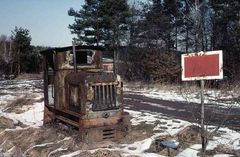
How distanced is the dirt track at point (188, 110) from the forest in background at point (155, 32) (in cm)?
584

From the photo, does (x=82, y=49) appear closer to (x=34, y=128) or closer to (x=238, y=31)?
(x=34, y=128)

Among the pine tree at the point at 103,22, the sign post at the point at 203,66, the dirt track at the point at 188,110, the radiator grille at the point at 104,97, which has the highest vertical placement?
the pine tree at the point at 103,22

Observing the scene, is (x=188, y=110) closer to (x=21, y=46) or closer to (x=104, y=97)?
(x=104, y=97)

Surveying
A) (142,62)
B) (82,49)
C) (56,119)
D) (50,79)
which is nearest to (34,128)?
(56,119)

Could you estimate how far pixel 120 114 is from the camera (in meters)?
10.7

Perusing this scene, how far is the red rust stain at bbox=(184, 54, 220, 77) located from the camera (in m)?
7.82

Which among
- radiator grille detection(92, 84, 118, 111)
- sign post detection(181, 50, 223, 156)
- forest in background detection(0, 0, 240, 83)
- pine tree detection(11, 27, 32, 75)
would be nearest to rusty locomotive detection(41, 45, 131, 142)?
radiator grille detection(92, 84, 118, 111)

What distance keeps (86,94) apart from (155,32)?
1153 inches

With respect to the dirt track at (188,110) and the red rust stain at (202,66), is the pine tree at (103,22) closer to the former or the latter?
the dirt track at (188,110)

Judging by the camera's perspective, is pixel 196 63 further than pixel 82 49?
No

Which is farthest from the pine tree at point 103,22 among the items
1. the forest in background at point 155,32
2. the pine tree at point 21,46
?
the pine tree at point 21,46

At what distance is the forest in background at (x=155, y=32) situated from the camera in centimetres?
3095

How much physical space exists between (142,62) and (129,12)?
474 inches

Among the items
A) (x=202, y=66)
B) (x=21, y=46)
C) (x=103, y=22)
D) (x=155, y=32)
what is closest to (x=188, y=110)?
(x=202, y=66)
